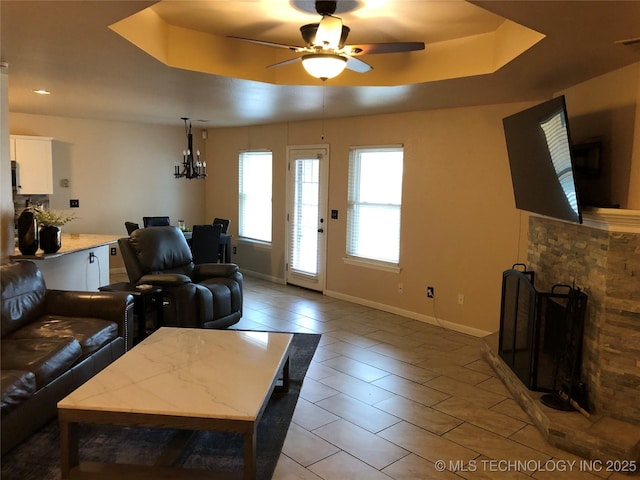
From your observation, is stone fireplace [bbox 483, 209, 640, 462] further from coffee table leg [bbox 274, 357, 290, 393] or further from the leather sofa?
the leather sofa

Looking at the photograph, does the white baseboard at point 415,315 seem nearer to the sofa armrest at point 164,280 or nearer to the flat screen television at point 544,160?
the flat screen television at point 544,160

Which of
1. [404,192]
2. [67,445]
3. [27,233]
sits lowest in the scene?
[67,445]

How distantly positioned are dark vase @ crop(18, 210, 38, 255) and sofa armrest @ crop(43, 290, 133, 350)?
45 centimetres

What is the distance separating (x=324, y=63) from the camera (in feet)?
9.38

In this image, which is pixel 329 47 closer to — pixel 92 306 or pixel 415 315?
pixel 92 306

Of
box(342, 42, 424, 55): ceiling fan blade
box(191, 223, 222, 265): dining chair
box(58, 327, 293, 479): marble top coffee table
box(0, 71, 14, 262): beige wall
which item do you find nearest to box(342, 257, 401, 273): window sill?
box(191, 223, 222, 265): dining chair

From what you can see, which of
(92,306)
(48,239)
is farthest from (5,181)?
(92,306)

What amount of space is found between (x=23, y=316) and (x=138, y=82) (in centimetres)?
207

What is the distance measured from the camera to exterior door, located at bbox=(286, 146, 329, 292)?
6566 mm

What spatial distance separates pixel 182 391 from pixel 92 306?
61.7 inches

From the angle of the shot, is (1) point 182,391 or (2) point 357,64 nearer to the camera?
(1) point 182,391

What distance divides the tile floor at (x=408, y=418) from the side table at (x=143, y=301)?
105 cm

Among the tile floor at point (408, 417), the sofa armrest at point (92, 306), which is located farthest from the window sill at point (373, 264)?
the sofa armrest at point (92, 306)

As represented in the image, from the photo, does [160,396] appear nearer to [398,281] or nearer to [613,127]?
[613,127]
